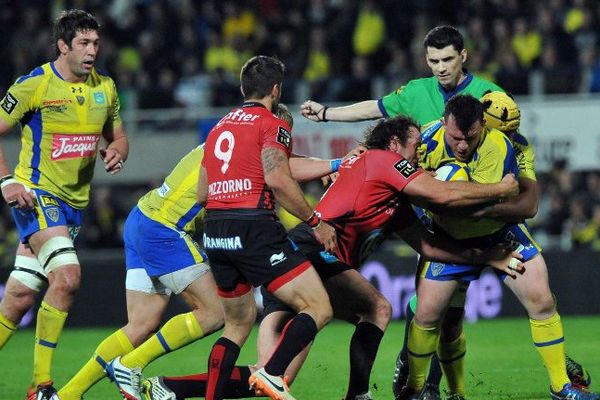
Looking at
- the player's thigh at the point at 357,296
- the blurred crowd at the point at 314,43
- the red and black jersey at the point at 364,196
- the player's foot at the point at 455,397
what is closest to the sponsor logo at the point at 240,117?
the red and black jersey at the point at 364,196

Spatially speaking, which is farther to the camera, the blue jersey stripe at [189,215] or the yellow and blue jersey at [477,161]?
the blue jersey stripe at [189,215]

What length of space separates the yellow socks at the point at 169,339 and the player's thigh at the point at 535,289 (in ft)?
7.10

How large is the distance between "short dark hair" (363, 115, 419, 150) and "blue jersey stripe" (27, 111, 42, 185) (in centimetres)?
250

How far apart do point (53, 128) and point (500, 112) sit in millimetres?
3190

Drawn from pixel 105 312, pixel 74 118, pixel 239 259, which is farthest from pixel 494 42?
pixel 239 259

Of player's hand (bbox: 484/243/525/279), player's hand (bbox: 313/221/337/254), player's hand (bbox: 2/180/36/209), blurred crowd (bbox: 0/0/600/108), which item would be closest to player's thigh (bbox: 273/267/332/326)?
player's hand (bbox: 313/221/337/254)

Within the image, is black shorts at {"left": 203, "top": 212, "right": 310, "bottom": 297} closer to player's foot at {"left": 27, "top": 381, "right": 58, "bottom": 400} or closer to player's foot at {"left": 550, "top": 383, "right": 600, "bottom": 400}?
player's foot at {"left": 27, "top": 381, "right": 58, "bottom": 400}

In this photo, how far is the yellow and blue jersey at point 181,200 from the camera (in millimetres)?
8367

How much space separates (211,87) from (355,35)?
98.1 inches

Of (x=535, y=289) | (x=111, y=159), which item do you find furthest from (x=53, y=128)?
(x=535, y=289)

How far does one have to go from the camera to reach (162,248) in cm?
834

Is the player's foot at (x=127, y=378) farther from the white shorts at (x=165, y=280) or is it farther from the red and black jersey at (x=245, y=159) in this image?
the red and black jersey at (x=245, y=159)

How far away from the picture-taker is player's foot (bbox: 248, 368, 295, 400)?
7.02m

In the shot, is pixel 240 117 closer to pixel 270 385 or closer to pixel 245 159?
pixel 245 159
